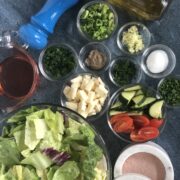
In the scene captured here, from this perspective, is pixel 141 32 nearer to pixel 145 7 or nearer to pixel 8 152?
pixel 145 7

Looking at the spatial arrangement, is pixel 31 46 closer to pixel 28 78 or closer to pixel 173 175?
pixel 28 78

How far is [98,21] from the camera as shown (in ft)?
4.37

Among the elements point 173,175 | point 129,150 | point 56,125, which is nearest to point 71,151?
point 56,125

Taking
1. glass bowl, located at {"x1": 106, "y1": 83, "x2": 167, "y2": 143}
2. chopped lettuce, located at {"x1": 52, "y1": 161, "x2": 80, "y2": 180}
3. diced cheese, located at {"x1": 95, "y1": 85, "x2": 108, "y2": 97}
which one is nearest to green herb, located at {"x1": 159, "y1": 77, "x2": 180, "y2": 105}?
glass bowl, located at {"x1": 106, "y1": 83, "x2": 167, "y2": 143}

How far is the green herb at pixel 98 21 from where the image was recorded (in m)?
1.33

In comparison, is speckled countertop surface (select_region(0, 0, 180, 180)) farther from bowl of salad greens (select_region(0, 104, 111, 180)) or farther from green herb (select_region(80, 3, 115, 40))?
bowl of salad greens (select_region(0, 104, 111, 180))

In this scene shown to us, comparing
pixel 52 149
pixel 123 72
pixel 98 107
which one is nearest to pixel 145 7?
pixel 123 72

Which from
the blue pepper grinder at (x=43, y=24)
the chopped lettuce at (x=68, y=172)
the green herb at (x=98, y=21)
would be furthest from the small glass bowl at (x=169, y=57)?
the chopped lettuce at (x=68, y=172)

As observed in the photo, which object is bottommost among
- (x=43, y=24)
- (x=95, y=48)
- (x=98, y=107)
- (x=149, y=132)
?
(x=149, y=132)

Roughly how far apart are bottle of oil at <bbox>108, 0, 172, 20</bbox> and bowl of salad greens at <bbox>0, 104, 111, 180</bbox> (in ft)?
1.12

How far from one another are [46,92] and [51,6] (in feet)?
0.76

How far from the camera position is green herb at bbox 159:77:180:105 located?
1322 millimetres

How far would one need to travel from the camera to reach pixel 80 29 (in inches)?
52.7

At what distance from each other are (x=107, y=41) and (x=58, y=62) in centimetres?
15
